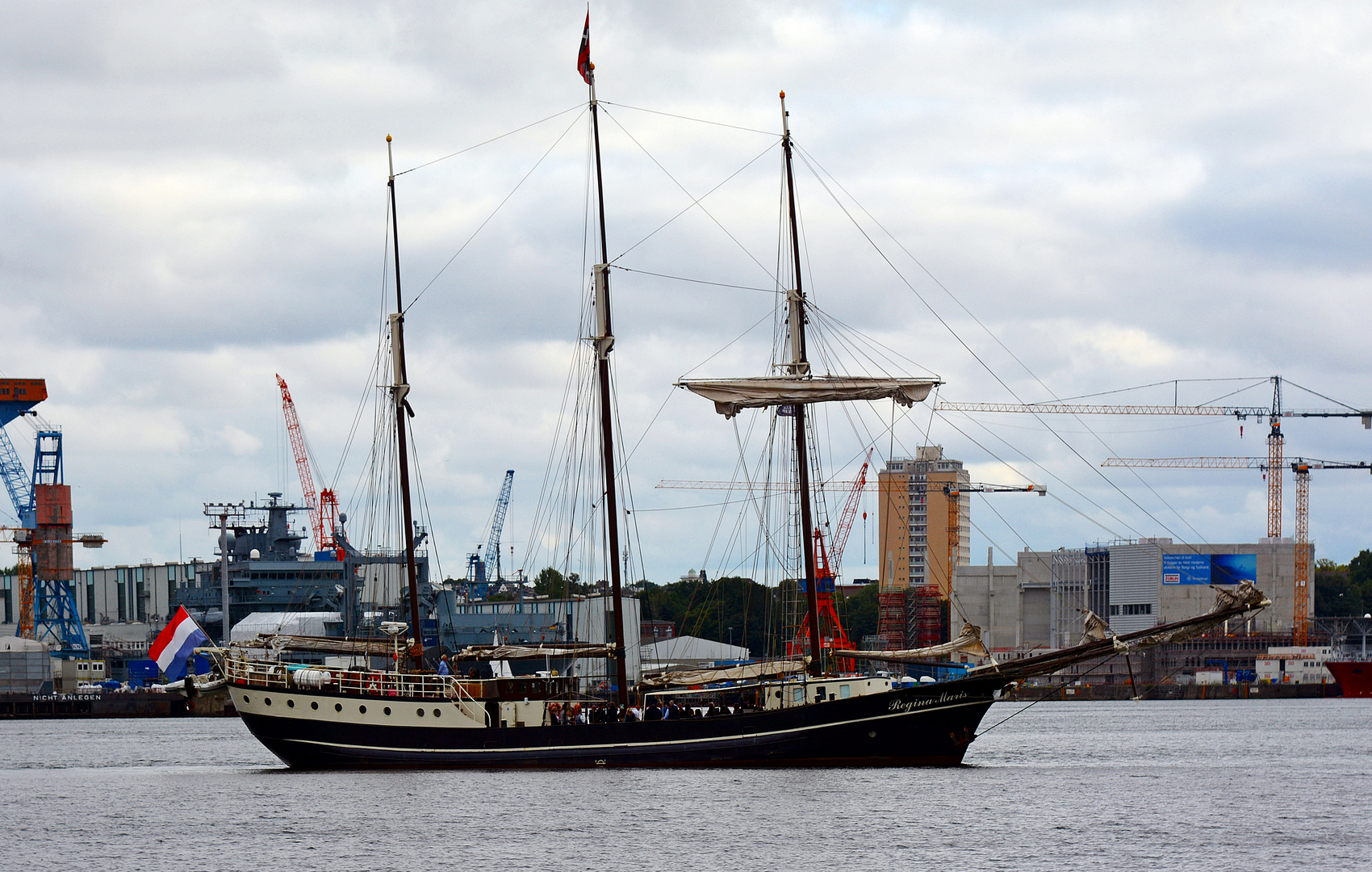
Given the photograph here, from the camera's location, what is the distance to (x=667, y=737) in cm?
6744

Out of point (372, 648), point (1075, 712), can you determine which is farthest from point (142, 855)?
point (1075, 712)

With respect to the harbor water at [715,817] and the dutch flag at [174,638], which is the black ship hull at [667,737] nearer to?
the harbor water at [715,817]

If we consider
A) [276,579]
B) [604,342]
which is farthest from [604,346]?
[276,579]

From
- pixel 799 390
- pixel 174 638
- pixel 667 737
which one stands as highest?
pixel 799 390

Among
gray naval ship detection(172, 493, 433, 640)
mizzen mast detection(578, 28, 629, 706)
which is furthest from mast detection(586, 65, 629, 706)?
gray naval ship detection(172, 493, 433, 640)

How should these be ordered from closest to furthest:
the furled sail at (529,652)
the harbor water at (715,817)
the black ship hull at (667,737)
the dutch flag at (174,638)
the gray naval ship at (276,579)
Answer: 1. the harbor water at (715,817)
2. the black ship hull at (667,737)
3. the furled sail at (529,652)
4. the dutch flag at (174,638)
5. the gray naval ship at (276,579)

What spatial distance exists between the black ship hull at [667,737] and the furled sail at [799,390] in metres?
14.1

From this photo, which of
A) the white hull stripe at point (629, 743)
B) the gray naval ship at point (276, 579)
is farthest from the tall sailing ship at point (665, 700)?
the gray naval ship at point (276, 579)

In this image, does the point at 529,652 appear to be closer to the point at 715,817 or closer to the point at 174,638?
the point at 174,638

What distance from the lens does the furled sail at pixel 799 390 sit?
73500mm

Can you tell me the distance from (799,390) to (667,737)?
1593cm

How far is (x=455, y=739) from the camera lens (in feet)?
227

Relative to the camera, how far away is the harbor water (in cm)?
4978

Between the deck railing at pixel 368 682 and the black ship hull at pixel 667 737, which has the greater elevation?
the deck railing at pixel 368 682
